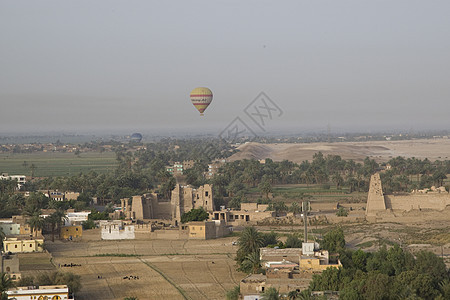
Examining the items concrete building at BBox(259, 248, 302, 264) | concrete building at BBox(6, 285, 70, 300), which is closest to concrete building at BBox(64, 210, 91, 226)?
concrete building at BBox(259, 248, 302, 264)

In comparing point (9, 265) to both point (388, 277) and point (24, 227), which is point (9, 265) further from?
point (388, 277)

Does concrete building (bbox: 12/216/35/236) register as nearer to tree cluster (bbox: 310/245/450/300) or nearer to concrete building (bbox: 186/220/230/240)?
concrete building (bbox: 186/220/230/240)

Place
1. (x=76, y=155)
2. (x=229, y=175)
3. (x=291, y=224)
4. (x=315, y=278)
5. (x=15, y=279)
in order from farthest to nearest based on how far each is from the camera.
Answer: (x=76, y=155), (x=229, y=175), (x=291, y=224), (x=15, y=279), (x=315, y=278)

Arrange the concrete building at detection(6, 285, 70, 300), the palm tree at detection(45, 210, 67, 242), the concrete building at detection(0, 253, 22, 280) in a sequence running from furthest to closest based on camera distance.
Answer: the palm tree at detection(45, 210, 67, 242)
the concrete building at detection(0, 253, 22, 280)
the concrete building at detection(6, 285, 70, 300)

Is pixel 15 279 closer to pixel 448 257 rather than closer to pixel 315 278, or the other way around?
pixel 315 278

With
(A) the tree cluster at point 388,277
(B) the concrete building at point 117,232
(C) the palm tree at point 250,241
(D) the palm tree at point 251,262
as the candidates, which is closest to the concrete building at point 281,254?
(D) the palm tree at point 251,262

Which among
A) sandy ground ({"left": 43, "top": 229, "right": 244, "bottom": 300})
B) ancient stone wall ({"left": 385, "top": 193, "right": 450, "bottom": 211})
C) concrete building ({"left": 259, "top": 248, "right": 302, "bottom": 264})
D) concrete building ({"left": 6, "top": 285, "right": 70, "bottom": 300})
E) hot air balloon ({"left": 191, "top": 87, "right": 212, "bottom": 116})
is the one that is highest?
hot air balloon ({"left": 191, "top": 87, "right": 212, "bottom": 116})

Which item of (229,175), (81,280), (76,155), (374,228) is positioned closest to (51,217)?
(81,280)
